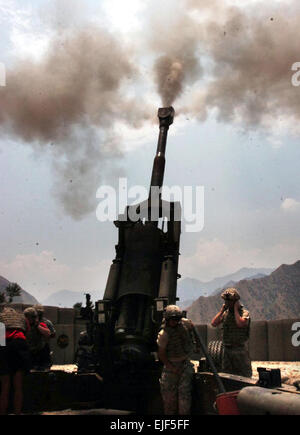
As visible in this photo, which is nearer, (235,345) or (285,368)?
(235,345)

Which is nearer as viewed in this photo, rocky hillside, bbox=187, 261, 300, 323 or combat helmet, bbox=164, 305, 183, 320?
combat helmet, bbox=164, 305, 183, 320

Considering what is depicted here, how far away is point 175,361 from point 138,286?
2.58 meters

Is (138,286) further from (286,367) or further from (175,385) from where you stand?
(286,367)

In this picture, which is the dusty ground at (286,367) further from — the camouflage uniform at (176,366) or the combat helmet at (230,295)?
the camouflage uniform at (176,366)

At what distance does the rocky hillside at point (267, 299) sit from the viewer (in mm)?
70000

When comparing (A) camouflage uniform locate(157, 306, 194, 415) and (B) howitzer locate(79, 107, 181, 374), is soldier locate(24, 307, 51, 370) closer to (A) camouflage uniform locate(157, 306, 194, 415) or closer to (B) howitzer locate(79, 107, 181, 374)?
(B) howitzer locate(79, 107, 181, 374)

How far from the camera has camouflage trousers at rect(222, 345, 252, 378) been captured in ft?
21.6

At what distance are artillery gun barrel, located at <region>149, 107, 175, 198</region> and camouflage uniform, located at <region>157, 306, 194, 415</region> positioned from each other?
13.7 ft

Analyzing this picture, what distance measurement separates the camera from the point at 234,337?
260 inches

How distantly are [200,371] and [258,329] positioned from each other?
1061cm

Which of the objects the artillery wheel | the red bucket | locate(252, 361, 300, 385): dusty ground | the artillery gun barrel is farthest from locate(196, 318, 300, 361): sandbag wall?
the red bucket

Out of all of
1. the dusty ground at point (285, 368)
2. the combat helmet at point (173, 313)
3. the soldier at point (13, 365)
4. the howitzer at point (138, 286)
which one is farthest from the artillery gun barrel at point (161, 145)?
the dusty ground at point (285, 368)

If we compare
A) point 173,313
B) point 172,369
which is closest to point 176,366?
point 172,369
